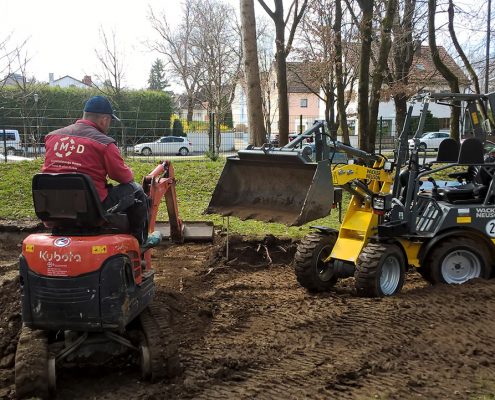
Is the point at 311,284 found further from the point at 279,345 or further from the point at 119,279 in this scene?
the point at 119,279

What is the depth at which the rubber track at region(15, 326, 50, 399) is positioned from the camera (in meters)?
3.95

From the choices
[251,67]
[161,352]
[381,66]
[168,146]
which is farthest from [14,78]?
[161,352]

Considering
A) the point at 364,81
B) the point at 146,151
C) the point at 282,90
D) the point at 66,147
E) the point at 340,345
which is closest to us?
the point at 66,147

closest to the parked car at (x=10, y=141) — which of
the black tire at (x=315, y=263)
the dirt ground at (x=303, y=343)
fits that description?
the dirt ground at (x=303, y=343)

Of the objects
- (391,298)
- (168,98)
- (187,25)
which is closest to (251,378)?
(391,298)

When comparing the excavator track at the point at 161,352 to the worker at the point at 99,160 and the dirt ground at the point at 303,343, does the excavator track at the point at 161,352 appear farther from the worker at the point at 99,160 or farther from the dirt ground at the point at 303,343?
the worker at the point at 99,160

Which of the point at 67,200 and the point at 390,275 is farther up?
the point at 67,200

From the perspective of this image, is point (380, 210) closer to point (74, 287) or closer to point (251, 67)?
point (74, 287)

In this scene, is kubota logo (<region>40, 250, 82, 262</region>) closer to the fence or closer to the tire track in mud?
the tire track in mud

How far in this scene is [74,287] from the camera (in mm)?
4062

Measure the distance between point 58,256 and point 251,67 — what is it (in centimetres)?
914

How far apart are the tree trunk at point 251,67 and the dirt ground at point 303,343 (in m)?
5.91

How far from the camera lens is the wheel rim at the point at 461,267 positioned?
6.99 m

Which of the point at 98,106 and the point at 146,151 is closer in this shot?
the point at 98,106
